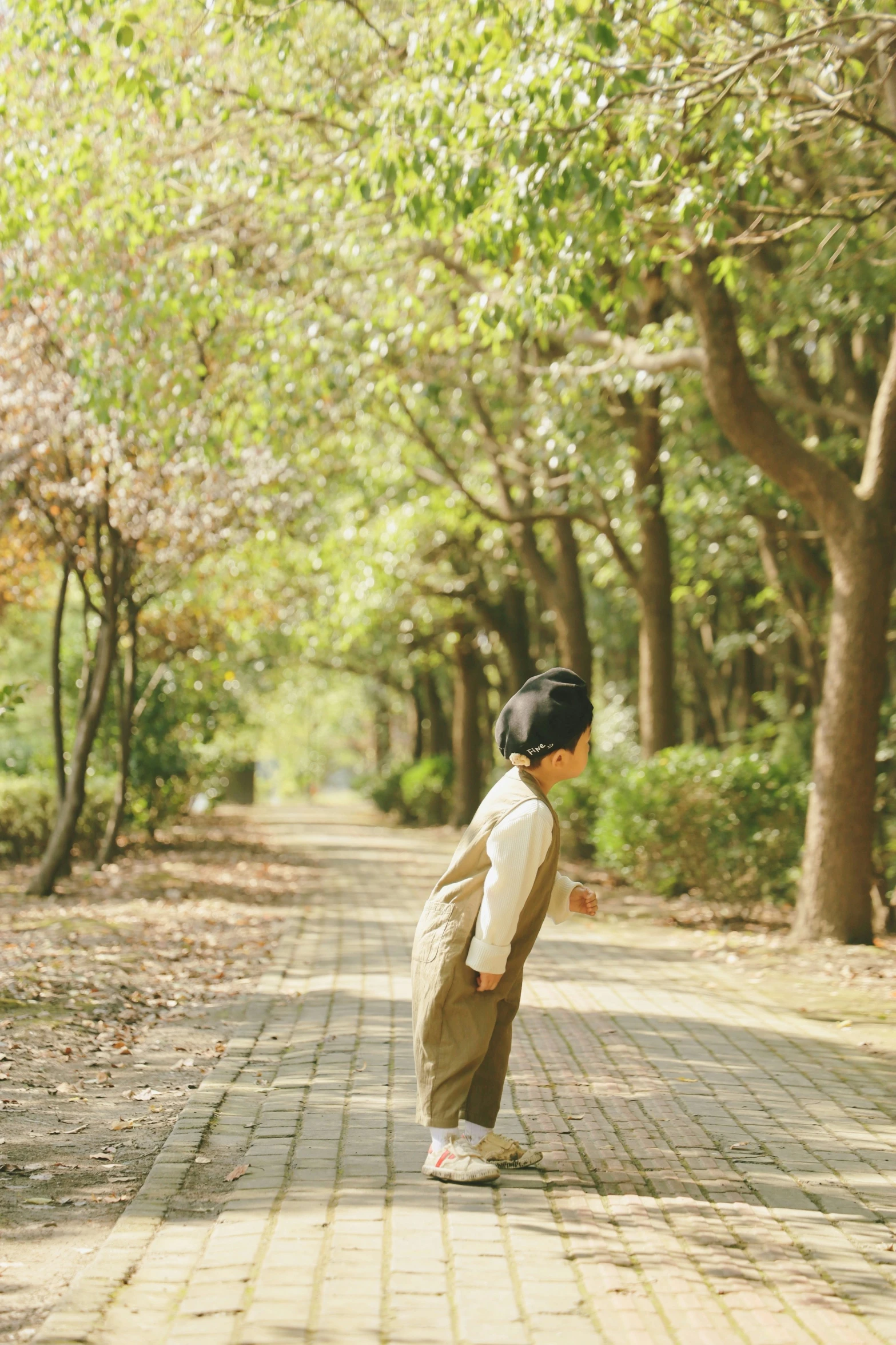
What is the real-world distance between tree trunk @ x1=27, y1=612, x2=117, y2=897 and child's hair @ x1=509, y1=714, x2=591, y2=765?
9674mm

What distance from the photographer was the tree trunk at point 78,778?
1348cm

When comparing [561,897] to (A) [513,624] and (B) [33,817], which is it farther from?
(A) [513,624]

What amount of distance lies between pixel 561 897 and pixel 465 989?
538 millimetres

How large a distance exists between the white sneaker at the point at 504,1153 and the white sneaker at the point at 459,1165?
59 mm

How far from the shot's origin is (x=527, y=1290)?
12.1 feet

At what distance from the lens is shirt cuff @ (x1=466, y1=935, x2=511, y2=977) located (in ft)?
14.3

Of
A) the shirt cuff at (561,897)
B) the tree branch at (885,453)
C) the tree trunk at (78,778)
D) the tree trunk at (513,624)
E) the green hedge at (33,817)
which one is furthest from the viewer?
the tree trunk at (513,624)

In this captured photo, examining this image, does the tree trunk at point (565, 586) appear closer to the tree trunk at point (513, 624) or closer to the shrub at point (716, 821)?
the tree trunk at point (513, 624)

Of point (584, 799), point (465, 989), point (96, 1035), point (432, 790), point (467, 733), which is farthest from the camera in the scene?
point (432, 790)

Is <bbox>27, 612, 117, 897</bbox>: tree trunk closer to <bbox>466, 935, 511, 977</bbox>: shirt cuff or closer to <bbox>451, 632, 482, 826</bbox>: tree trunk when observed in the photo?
<bbox>466, 935, 511, 977</bbox>: shirt cuff

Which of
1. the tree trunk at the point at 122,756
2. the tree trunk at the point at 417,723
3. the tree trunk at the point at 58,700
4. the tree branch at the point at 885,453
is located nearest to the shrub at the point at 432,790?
the tree trunk at the point at 417,723

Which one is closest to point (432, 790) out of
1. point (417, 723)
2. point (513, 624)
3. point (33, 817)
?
point (417, 723)

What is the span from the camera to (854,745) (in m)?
10.4

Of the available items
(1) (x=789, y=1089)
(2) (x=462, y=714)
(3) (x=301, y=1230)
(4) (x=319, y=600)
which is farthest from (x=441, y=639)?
(3) (x=301, y=1230)
